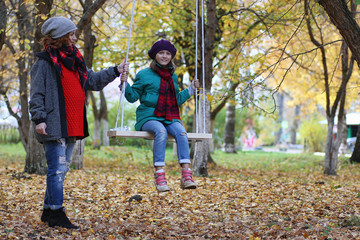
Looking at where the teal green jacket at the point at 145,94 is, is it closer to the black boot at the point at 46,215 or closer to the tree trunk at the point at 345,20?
the black boot at the point at 46,215

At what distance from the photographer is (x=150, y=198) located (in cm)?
604

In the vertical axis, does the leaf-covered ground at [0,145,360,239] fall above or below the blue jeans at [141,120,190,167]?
below

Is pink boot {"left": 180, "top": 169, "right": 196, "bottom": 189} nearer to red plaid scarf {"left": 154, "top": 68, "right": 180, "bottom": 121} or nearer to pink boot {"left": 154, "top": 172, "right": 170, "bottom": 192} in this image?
pink boot {"left": 154, "top": 172, "right": 170, "bottom": 192}

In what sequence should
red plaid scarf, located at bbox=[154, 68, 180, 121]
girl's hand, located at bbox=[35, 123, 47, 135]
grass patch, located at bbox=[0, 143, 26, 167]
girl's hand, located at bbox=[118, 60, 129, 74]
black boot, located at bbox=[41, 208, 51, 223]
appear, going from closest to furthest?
girl's hand, located at bbox=[35, 123, 47, 135]
black boot, located at bbox=[41, 208, 51, 223]
girl's hand, located at bbox=[118, 60, 129, 74]
red plaid scarf, located at bbox=[154, 68, 180, 121]
grass patch, located at bbox=[0, 143, 26, 167]

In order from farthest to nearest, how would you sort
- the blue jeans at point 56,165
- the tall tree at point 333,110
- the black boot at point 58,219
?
the tall tree at point 333,110
the black boot at point 58,219
the blue jeans at point 56,165

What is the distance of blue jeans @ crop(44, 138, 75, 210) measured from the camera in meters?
3.67

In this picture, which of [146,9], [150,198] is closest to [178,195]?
[150,198]

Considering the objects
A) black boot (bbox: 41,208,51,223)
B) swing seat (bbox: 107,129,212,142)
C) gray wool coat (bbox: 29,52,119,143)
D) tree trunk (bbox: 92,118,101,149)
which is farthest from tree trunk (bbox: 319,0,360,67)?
tree trunk (bbox: 92,118,101,149)

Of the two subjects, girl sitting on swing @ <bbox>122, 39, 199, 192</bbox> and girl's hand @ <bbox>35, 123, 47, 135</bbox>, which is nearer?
girl's hand @ <bbox>35, 123, 47, 135</bbox>

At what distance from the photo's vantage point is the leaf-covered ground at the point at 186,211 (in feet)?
13.3

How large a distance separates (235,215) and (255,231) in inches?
30.3

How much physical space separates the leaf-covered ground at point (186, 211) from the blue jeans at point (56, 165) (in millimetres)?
306

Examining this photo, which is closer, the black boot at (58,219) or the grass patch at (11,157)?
the black boot at (58,219)

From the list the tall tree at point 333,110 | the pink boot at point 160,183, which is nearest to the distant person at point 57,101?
the pink boot at point 160,183
